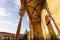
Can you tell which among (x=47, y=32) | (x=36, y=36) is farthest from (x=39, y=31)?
(x=47, y=32)

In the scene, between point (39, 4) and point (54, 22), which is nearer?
point (54, 22)

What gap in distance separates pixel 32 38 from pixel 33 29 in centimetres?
60

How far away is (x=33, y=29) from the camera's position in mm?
8711

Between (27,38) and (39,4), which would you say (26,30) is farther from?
(39,4)

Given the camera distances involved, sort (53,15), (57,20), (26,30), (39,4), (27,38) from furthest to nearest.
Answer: (26,30) → (27,38) → (39,4) → (53,15) → (57,20)

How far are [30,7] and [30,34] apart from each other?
1.75 m

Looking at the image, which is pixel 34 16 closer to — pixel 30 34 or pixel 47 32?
pixel 30 34

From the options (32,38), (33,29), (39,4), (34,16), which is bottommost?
(32,38)

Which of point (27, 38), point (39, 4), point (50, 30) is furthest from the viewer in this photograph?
point (27, 38)

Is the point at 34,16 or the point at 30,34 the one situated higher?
the point at 34,16

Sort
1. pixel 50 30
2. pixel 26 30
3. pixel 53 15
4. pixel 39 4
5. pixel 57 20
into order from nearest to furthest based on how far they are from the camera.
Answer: pixel 57 20 → pixel 53 15 → pixel 50 30 → pixel 39 4 → pixel 26 30

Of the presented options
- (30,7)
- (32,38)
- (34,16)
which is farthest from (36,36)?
(30,7)

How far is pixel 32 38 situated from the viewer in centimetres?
852

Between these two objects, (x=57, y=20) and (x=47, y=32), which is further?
(x=47, y=32)
